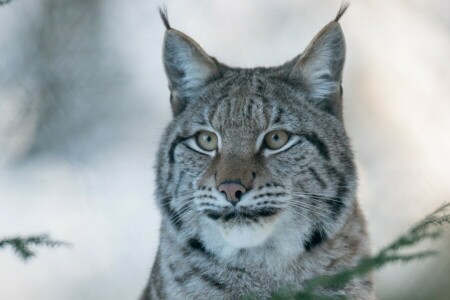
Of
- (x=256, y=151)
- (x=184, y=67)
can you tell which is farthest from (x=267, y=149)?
(x=184, y=67)

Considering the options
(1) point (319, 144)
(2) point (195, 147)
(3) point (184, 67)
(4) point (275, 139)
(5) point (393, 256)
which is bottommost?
(5) point (393, 256)

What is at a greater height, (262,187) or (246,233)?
(262,187)

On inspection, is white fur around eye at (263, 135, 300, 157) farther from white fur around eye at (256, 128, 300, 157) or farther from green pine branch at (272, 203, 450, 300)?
green pine branch at (272, 203, 450, 300)

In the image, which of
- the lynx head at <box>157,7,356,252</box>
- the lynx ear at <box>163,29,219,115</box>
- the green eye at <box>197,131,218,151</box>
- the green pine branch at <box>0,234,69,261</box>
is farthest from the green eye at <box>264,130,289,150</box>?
the green pine branch at <box>0,234,69,261</box>

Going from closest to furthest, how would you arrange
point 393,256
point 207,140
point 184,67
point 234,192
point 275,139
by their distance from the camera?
point 393,256
point 234,192
point 275,139
point 207,140
point 184,67

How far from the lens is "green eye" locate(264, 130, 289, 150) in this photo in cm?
549

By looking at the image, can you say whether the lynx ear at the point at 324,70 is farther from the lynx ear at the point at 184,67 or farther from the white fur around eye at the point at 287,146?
the lynx ear at the point at 184,67

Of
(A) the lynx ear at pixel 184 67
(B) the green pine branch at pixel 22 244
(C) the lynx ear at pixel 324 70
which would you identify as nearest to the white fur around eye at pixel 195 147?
(A) the lynx ear at pixel 184 67

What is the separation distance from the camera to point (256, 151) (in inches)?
213

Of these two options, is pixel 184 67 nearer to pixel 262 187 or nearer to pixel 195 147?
pixel 195 147

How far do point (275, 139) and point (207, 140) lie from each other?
41cm

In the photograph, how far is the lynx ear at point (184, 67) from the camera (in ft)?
19.6

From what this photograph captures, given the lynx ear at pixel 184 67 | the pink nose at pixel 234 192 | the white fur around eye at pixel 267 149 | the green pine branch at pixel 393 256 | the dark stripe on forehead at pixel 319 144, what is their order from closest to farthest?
the green pine branch at pixel 393 256, the pink nose at pixel 234 192, the white fur around eye at pixel 267 149, the dark stripe on forehead at pixel 319 144, the lynx ear at pixel 184 67

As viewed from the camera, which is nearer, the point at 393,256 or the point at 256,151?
the point at 393,256
